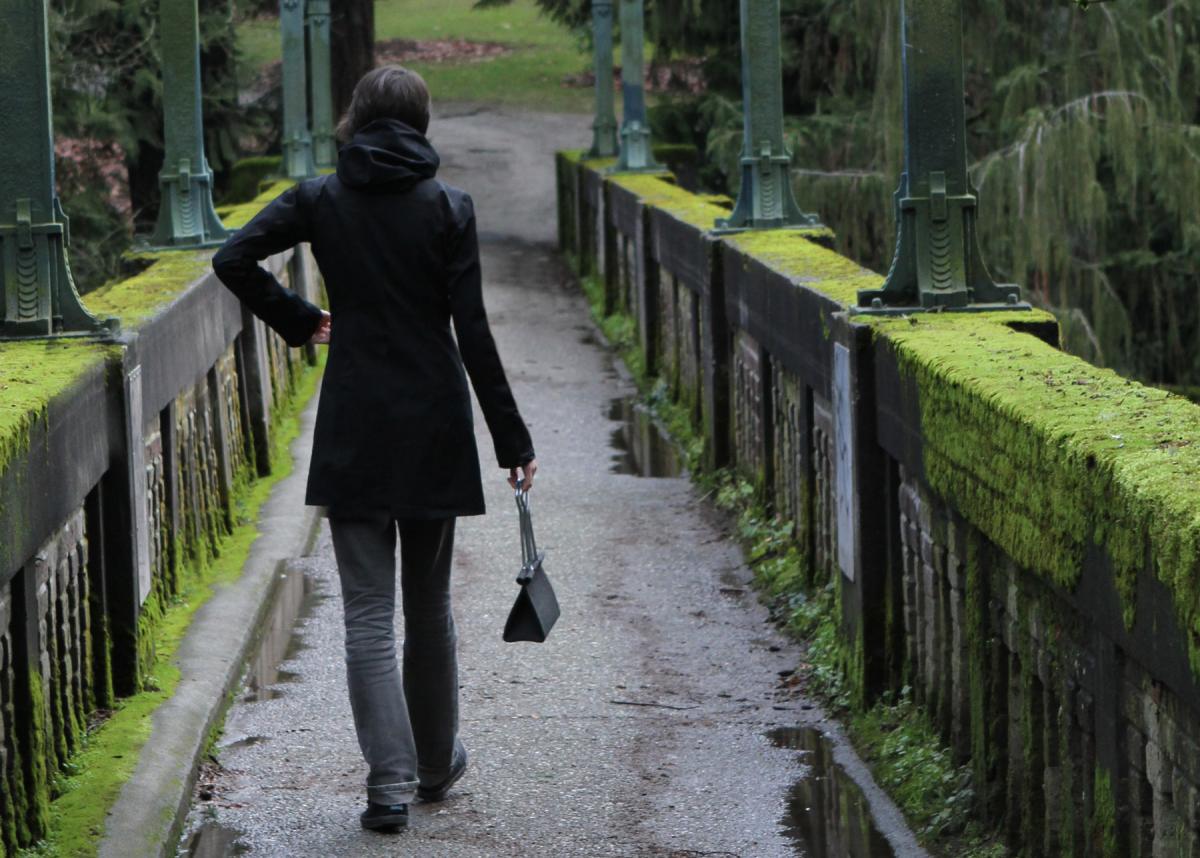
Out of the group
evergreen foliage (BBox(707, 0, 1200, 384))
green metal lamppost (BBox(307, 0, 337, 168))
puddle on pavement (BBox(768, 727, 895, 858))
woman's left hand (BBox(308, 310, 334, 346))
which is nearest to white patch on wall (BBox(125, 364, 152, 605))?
woman's left hand (BBox(308, 310, 334, 346))

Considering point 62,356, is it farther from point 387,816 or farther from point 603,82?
point 603,82

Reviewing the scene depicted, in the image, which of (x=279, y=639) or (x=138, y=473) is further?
(x=279, y=639)

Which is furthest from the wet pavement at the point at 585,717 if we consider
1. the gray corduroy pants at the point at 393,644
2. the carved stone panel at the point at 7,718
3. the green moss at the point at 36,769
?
the carved stone panel at the point at 7,718

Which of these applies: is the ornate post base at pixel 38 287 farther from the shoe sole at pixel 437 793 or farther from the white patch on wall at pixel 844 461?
the white patch on wall at pixel 844 461

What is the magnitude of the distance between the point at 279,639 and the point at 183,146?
3.87m

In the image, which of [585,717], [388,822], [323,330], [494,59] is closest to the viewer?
[388,822]

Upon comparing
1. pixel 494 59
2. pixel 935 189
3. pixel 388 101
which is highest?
pixel 494 59

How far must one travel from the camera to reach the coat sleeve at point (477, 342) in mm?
5469

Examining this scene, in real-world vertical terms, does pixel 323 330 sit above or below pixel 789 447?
above

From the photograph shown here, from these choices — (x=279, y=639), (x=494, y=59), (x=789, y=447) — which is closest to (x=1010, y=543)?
(x=279, y=639)

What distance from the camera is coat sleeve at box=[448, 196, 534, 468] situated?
17.9ft

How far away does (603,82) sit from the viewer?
21422mm

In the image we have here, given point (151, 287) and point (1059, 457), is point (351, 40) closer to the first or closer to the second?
point (151, 287)

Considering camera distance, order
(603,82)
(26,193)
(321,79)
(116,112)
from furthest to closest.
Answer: (116,112), (603,82), (321,79), (26,193)
